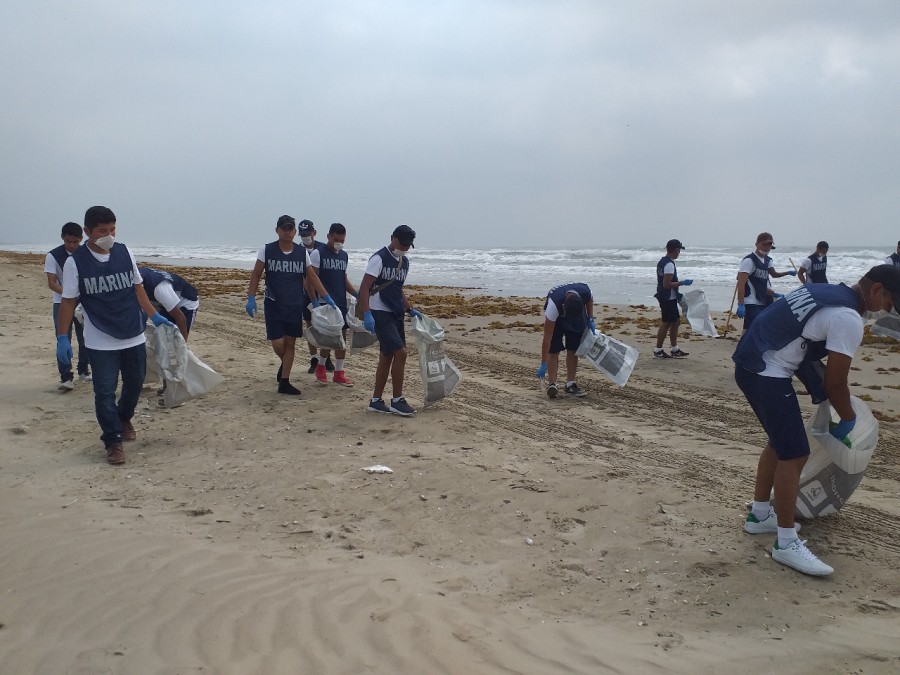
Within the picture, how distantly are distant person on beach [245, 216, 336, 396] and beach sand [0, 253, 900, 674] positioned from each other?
2.34 feet

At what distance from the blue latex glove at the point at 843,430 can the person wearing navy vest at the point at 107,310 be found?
174 inches

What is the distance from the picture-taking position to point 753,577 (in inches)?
131

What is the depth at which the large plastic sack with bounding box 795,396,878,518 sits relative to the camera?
353cm

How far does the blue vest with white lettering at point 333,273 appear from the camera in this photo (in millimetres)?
7332

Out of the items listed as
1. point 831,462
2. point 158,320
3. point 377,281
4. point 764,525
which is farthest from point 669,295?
point 158,320

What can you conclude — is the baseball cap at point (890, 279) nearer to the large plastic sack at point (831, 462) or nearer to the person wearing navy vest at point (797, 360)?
the person wearing navy vest at point (797, 360)

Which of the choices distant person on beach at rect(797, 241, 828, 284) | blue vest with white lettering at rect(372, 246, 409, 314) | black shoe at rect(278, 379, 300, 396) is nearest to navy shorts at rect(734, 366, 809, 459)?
blue vest with white lettering at rect(372, 246, 409, 314)

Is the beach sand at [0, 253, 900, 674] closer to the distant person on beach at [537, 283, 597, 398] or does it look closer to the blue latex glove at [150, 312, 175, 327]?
the distant person on beach at [537, 283, 597, 398]

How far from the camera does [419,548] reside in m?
3.57

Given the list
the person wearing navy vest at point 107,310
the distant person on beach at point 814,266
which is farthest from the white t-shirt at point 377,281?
the distant person on beach at point 814,266

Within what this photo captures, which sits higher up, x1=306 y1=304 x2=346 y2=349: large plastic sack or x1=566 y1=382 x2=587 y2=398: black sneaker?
x1=306 y1=304 x2=346 y2=349: large plastic sack

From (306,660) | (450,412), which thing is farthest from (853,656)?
(450,412)

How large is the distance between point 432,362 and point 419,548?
282 centimetres

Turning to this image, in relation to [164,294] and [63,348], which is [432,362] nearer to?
[164,294]
